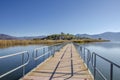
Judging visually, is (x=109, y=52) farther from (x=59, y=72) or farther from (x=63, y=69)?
(x=59, y=72)

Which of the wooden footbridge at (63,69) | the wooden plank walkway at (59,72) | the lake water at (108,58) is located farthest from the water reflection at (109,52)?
the wooden plank walkway at (59,72)

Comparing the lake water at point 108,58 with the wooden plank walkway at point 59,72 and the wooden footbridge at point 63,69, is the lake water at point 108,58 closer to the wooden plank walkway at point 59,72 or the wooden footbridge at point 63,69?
the wooden footbridge at point 63,69

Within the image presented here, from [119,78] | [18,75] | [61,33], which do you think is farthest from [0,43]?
[61,33]

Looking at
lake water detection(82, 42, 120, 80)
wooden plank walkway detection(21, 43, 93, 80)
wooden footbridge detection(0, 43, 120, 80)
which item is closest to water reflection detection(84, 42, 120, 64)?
lake water detection(82, 42, 120, 80)

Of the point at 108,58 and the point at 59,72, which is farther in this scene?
the point at 108,58

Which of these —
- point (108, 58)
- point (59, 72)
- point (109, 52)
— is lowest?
point (108, 58)

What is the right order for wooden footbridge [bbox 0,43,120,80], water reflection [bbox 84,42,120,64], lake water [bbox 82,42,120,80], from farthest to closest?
1. water reflection [bbox 84,42,120,64]
2. lake water [bbox 82,42,120,80]
3. wooden footbridge [bbox 0,43,120,80]

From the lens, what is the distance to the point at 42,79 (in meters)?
6.98

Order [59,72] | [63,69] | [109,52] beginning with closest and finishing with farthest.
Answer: [59,72] < [63,69] < [109,52]

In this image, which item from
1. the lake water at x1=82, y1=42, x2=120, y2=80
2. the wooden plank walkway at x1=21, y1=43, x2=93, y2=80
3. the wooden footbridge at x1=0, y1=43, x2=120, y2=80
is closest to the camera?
the wooden footbridge at x1=0, y1=43, x2=120, y2=80

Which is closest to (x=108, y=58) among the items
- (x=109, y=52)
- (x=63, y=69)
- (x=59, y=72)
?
(x=109, y=52)

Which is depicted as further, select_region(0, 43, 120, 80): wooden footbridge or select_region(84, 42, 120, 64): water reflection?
select_region(84, 42, 120, 64): water reflection

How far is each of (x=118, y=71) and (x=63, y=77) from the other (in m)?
7.53

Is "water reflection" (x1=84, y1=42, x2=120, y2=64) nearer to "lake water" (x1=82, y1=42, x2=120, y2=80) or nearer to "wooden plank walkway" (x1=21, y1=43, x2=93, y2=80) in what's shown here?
"lake water" (x1=82, y1=42, x2=120, y2=80)
